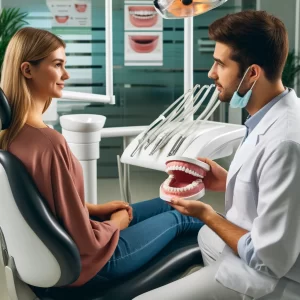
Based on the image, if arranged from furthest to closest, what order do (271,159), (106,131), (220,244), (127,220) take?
(106,131)
(127,220)
(220,244)
(271,159)

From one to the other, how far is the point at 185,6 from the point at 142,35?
3096 millimetres

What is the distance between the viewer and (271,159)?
1193 millimetres

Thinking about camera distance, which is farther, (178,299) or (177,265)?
(177,265)

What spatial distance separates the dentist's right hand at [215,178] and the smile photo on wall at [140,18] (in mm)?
3379

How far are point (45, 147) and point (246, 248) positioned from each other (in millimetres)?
499

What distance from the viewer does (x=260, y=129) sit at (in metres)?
1.30

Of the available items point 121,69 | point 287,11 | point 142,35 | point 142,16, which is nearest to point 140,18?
point 142,16

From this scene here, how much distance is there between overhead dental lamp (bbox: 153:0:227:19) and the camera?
1771 millimetres

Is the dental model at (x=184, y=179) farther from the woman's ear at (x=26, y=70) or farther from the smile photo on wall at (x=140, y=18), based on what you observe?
the smile photo on wall at (x=140, y=18)

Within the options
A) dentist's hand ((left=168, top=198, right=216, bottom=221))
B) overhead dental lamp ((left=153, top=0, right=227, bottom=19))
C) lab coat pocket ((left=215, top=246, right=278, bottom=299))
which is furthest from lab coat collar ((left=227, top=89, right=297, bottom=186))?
overhead dental lamp ((left=153, top=0, right=227, bottom=19))

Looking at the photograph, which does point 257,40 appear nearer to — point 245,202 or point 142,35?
point 245,202

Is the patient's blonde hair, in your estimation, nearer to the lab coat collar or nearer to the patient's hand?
the patient's hand

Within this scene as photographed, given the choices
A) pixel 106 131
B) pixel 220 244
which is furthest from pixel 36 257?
pixel 106 131

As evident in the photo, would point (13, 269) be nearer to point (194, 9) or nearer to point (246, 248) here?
point (246, 248)
